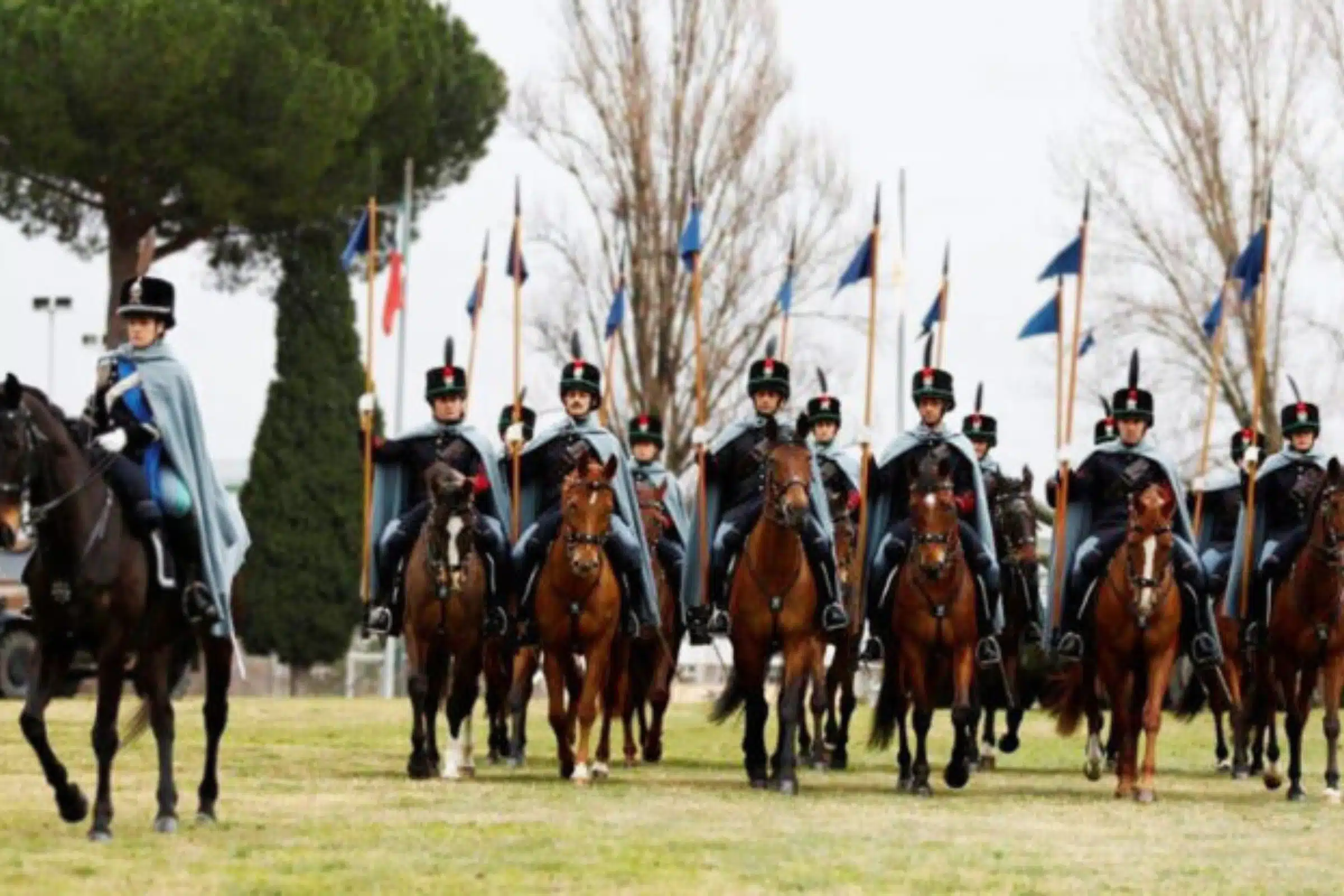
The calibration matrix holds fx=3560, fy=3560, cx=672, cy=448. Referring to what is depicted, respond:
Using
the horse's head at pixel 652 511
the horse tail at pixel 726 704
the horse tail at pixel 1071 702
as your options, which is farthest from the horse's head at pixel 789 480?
the horse tail at pixel 1071 702

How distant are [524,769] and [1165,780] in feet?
15.4

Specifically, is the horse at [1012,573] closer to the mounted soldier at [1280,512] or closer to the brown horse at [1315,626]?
the mounted soldier at [1280,512]

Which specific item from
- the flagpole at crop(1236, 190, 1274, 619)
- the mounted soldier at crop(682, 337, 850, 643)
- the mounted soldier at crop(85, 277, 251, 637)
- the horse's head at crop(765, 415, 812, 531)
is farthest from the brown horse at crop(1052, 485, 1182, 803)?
the mounted soldier at crop(85, 277, 251, 637)

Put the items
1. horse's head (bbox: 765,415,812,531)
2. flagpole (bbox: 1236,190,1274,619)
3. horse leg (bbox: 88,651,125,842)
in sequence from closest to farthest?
horse leg (bbox: 88,651,125,842) → horse's head (bbox: 765,415,812,531) → flagpole (bbox: 1236,190,1274,619)

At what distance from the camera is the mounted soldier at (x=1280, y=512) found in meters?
23.4

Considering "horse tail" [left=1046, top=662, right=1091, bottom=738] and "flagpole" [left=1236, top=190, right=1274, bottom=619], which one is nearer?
"flagpole" [left=1236, top=190, right=1274, bottom=619]

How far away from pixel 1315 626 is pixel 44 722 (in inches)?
362

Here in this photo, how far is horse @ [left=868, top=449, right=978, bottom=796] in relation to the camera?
22.0 meters

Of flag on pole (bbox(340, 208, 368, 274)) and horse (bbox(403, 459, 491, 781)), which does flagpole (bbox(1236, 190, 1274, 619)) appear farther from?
flag on pole (bbox(340, 208, 368, 274))

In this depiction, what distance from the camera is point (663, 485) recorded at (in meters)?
27.7

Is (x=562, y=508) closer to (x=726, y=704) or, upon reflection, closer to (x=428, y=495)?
(x=428, y=495)

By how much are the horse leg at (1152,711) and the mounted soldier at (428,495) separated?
4.24 m

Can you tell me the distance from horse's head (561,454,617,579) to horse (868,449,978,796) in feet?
6.28

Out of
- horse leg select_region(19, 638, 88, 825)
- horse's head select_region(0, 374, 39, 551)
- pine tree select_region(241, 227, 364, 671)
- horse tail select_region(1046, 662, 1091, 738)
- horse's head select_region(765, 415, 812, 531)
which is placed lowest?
horse leg select_region(19, 638, 88, 825)
